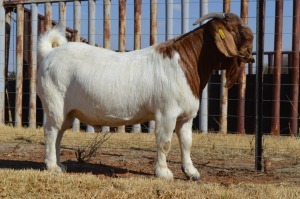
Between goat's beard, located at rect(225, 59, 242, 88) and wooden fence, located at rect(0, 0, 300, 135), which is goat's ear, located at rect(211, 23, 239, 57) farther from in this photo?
wooden fence, located at rect(0, 0, 300, 135)

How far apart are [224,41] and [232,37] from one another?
148 mm

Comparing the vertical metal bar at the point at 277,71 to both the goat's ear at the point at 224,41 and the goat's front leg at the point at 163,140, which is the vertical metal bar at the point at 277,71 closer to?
the goat's ear at the point at 224,41

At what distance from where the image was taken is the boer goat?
5.90 metres

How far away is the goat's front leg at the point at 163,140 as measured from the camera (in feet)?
19.2

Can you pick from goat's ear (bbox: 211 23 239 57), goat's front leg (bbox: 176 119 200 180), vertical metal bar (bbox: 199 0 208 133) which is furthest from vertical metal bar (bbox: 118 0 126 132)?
goat's ear (bbox: 211 23 239 57)

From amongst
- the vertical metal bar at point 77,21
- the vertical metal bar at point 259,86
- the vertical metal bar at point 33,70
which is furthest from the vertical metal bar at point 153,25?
the vertical metal bar at point 259,86

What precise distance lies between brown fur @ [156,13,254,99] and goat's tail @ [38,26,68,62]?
4.66 feet

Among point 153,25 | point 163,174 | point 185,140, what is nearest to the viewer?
point 163,174

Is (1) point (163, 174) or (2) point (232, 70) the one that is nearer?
(1) point (163, 174)

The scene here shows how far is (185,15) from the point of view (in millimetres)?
10508

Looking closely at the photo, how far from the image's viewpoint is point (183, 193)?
194 inches

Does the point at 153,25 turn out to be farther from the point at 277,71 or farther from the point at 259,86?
the point at 259,86

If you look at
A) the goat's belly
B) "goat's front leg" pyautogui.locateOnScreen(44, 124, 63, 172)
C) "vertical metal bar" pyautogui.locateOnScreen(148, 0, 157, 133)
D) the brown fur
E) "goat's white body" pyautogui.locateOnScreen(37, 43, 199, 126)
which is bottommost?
"goat's front leg" pyautogui.locateOnScreen(44, 124, 63, 172)

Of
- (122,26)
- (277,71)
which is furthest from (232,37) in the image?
(122,26)
